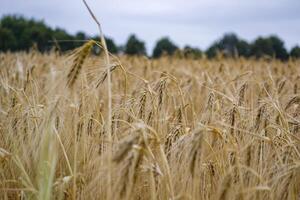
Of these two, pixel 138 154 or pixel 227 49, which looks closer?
pixel 138 154

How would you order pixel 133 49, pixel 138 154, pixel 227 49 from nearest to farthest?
pixel 138 154 < pixel 227 49 < pixel 133 49

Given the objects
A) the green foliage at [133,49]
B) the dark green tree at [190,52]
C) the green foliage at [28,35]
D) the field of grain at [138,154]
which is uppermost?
the green foliage at [28,35]

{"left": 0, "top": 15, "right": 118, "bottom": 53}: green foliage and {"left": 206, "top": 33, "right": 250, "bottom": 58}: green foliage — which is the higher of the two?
{"left": 0, "top": 15, "right": 118, "bottom": 53}: green foliage

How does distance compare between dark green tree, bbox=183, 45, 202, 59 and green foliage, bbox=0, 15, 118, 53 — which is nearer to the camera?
dark green tree, bbox=183, 45, 202, 59

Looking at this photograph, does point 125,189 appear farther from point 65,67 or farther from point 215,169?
point 215,169

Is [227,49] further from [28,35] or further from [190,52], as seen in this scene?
[28,35]

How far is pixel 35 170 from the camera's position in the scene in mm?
1576

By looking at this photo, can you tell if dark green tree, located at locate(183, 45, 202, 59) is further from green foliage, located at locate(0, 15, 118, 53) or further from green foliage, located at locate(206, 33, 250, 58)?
green foliage, located at locate(0, 15, 118, 53)

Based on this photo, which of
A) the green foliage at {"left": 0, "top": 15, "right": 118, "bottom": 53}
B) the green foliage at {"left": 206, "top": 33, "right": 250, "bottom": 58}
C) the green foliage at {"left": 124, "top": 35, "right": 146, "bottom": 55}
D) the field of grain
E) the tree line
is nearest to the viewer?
the field of grain

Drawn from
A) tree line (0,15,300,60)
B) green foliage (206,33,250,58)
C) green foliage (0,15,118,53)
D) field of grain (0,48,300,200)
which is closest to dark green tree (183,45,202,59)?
green foliage (206,33,250,58)

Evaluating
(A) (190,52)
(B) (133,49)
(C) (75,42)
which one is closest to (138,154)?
(A) (190,52)

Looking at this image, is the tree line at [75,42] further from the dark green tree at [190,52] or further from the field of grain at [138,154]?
the field of grain at [138,154]

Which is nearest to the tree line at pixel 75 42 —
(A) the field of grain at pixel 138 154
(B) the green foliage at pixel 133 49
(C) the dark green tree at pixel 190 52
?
(B) the green foliage at pixel 133 49

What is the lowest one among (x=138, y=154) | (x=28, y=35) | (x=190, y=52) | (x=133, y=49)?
(x=138, y=154)
